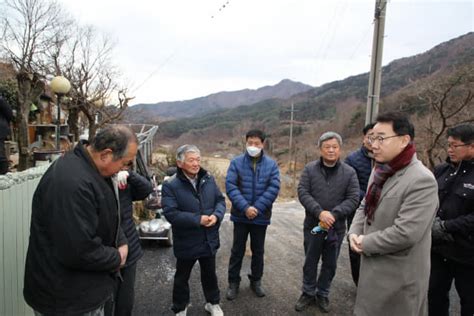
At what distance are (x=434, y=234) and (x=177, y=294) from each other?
2.13m

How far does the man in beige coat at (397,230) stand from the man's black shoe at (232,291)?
1.50 m

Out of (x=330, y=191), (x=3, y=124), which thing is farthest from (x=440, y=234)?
(x=3, y=124)

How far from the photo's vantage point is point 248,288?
346cm

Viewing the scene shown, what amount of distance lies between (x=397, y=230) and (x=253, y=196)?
1645 mm

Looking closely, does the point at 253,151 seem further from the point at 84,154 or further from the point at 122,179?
the point at 84,154

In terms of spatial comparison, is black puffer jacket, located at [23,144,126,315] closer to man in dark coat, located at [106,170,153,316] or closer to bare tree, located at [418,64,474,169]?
man in dark coat, located at [106,170,153,316]

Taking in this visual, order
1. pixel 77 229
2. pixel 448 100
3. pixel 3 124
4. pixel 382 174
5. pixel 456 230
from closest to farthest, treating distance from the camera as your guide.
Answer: pixel 77 229, pixel 382 174, pixel 456 230, pixel 3 124, pixel 448 100

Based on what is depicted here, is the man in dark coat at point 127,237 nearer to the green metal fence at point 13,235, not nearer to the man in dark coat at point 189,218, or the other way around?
the man in dark coat at point 189,218

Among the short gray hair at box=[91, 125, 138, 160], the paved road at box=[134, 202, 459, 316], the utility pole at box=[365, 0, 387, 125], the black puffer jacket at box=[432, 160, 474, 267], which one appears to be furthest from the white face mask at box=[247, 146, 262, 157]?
the utility pole at box=[365, 0, 387, 125]

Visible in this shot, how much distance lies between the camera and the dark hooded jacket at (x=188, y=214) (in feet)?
8.93

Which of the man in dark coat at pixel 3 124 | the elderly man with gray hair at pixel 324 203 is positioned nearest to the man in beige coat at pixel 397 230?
the elderly man with gray hair at pixel 324 203

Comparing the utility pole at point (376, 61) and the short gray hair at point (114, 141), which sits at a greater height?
the utility pole at point (376, 61)

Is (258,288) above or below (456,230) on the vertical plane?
below

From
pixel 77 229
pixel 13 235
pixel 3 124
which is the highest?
pixel 3 124
